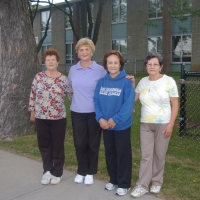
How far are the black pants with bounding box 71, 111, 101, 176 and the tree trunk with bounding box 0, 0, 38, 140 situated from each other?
2686 mm

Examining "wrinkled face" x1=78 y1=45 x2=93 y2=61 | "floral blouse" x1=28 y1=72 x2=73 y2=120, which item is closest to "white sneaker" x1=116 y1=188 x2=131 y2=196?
"floral blouse" x1=28 y1=72 x2=73 y2=120

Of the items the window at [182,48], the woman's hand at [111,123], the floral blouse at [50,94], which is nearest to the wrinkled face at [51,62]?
the floral blouse at [50,94]

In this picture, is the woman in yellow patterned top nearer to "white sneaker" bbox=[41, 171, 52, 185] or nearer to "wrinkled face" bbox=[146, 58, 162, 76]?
"wrinkled face" bbox=[146, 58, 162, 76]

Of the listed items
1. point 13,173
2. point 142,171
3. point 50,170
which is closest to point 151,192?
point 142,171

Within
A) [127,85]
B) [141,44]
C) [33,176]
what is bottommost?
[33,176]

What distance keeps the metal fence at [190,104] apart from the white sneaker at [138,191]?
8.85 ft

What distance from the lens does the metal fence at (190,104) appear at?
6570mm

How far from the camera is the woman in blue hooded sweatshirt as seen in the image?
383 cm

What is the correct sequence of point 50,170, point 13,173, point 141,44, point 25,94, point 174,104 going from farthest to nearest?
point 141,44 < point 25,94 < point 13,173 < point 50,170 < point 174,104

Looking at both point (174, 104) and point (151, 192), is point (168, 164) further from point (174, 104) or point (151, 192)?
point (174, 104)

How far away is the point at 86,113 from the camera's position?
423 cm

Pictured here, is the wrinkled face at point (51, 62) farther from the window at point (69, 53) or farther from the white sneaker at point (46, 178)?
the window at point (69, 53)

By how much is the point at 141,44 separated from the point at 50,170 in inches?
908

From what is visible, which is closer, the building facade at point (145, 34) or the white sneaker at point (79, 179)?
the white sneaker at point (79, 179)
